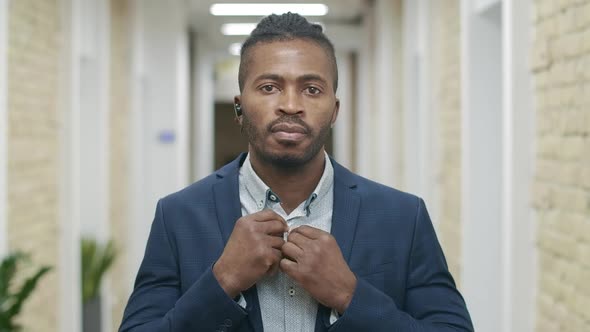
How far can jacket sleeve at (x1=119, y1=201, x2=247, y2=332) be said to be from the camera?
1.58 m

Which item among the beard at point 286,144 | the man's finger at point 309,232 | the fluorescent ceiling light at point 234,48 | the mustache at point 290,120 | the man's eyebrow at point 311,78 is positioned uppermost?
the fluorescent ceiling light at point 234,48

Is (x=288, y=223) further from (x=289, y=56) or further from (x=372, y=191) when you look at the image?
(x=289, y=56)

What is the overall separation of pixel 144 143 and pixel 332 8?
11.1ft

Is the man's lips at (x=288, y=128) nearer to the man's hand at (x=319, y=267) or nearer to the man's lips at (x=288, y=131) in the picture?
the man's lips at (x=288, y=131)

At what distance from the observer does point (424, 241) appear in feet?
5.64

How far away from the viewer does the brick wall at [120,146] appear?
8648 millimetres

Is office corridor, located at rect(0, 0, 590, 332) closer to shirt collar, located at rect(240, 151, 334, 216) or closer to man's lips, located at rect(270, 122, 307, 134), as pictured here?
shirt collar, located at rect(240, 151, 334, 216)

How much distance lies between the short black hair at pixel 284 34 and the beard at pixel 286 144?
93 mm

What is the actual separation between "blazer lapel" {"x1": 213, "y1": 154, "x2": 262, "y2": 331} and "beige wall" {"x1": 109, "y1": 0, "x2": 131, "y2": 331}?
22.3 feet

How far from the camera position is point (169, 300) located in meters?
1.67

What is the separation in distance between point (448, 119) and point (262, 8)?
6.32 meters

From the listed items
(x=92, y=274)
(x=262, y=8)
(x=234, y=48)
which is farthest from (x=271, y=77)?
(x=234, y=48)

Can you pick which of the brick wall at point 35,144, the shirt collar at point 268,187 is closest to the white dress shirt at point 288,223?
the shirt collar at point 268,187

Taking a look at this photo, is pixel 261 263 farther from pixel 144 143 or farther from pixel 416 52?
pixel 144 143
